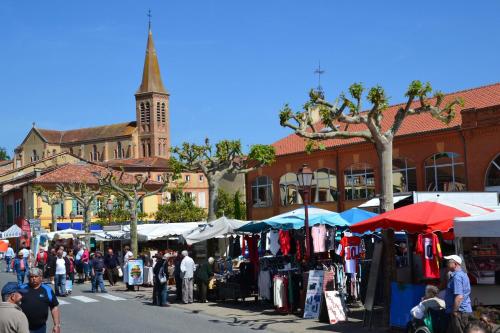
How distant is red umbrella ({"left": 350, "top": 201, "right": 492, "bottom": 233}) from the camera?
1273 cm

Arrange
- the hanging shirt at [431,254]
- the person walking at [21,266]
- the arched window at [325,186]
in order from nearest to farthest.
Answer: the hanging shirt at [431,254] → the person walking at [21,266] → the arched window at [325,186]

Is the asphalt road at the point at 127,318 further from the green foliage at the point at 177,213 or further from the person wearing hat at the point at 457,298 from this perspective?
the green foliage at the point at 177,213

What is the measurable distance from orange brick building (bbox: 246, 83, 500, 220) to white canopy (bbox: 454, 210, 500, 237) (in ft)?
79.3

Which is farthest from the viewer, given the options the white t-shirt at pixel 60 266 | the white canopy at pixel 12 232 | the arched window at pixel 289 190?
the white canopy at pixel 12 232

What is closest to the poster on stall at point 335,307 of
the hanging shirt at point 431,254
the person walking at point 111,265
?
the hanging shirt at point 431,254

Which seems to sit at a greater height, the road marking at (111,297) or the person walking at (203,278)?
the person walking at (203,278)

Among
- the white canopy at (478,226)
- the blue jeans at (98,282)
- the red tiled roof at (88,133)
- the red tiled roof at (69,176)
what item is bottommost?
the blue jeans at (98,282)

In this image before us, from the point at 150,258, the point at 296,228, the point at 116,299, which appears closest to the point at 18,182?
the point at 150,258

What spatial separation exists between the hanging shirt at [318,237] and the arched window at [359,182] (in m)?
25.3

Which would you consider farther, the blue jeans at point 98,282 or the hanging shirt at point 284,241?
the blue jeans at point 98,282

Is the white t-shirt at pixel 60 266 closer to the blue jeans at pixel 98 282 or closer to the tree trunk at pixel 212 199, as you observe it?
the blue jeans at pixel 98 282

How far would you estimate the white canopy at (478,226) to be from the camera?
11602 mm

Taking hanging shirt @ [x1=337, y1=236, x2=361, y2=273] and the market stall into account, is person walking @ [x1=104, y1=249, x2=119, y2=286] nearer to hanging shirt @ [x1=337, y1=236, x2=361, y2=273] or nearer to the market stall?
hanging shirt @ [x1=337, y1=236, x2=361, y2=273]

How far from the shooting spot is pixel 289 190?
161ft
